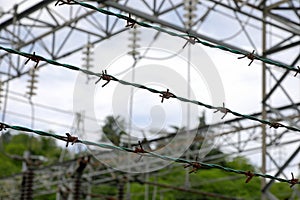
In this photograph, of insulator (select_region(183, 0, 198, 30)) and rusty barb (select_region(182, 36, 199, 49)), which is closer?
rusty barb (select_region(182, 36, 199, 49))

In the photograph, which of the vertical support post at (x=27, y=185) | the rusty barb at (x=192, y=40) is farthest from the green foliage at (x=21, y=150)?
the rusty barb at (x=192, y=40)

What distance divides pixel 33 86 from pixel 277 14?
5.93 m

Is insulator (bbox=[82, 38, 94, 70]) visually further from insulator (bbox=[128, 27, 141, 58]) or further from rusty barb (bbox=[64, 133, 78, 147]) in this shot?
rusty barb (bbox=[64, 133, 78, 147])

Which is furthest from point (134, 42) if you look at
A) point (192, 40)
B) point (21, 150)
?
point (21, 150)

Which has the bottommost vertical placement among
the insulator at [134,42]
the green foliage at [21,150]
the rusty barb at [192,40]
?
the rusty barb at [192,40]

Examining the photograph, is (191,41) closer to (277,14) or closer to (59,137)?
(59,137)

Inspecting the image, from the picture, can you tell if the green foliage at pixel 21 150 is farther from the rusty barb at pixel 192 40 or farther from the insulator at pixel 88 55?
the rusty barb at pixel 192 40

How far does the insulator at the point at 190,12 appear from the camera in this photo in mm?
10281

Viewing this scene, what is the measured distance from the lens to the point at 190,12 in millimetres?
10375

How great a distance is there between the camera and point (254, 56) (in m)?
2.71

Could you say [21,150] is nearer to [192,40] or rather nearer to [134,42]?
[134,42]

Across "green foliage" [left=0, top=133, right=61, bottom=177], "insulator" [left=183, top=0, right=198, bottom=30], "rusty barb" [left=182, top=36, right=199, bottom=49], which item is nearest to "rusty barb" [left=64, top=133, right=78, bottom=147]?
"rusty barb" [left=182, top=36, right=199, bottom=49]

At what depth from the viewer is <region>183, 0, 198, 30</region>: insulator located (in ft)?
33.7

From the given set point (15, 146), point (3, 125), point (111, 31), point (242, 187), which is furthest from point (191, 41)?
point (15, 146)
